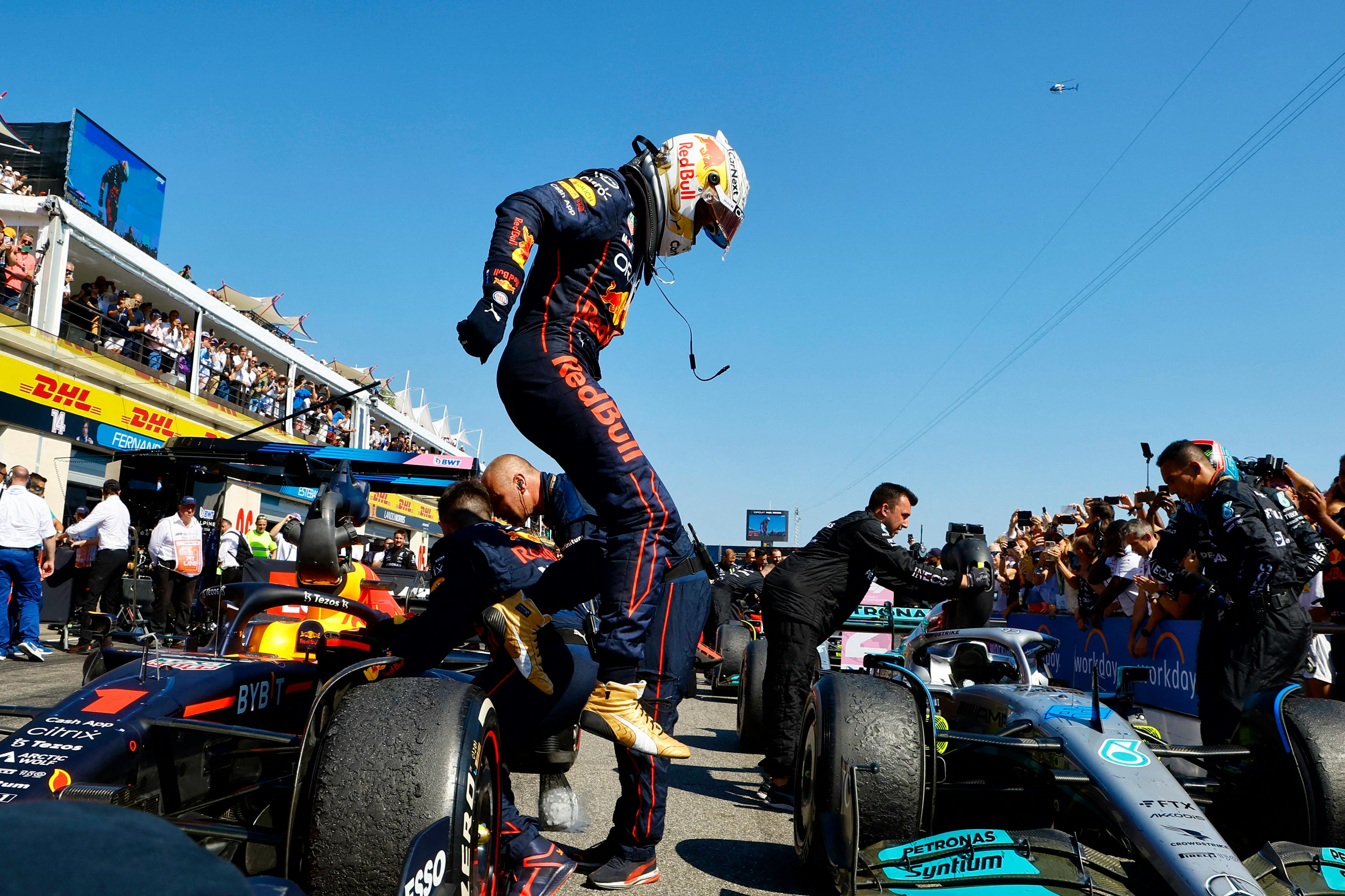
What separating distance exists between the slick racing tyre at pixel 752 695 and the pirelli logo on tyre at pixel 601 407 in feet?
10.9

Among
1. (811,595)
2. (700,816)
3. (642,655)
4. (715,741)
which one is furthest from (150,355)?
(642,655)

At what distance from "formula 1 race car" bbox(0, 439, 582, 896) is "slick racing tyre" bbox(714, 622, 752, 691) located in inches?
217

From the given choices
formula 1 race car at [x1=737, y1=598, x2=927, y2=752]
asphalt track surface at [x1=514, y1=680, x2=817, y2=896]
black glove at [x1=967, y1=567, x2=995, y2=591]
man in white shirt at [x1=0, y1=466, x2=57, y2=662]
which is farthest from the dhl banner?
black glove at [x1=967, y1=567, x2=995, y2=591]

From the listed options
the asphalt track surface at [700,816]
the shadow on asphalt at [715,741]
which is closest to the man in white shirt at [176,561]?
the asphalt track surface at [700,816]

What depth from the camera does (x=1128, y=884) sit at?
2250 mm

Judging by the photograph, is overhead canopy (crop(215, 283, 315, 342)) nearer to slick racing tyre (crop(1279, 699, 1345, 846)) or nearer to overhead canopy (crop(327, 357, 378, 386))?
overhead canopy (crop(327, 357, 378, 386))

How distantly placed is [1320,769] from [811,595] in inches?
94.9

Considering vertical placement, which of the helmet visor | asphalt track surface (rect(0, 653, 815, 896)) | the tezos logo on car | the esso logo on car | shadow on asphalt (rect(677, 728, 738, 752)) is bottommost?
shadow on asphalt (rect(677, 728, 738, 752))

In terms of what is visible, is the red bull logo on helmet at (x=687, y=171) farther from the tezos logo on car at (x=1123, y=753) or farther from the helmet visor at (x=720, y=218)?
the tezos logo on car at (x=1123, y=753)

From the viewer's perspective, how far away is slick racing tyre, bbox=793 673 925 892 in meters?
2.77

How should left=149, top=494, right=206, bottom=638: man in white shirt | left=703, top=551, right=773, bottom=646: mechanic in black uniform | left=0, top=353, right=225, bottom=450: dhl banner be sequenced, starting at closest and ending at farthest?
1. left=149, top=494, right=206, bottom=638: man in white shirt
2. left=703, top=551, right=773, bottom=646: mechanic in black uniform
3. left=0, top=353, right=225, bottom=450: dhl banner

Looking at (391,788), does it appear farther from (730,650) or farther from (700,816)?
(730,650)

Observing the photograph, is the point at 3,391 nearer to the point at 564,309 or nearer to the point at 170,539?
the point at 170,539

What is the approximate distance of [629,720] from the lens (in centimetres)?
258
